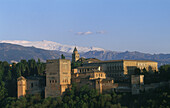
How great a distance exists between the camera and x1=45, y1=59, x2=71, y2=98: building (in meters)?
66.2

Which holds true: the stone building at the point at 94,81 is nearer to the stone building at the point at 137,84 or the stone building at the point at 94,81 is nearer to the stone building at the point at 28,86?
the stone building at the point at 137,84

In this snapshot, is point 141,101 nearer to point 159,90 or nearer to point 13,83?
point 159,90

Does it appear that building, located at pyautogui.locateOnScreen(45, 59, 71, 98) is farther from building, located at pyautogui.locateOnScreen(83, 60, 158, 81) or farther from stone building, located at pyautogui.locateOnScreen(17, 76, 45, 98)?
building, located at pyautogui.locateOnScreen(83, 60, 158, 81)

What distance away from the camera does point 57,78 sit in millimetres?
66688

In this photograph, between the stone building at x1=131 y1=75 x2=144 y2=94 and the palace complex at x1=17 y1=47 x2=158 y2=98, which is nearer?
the stone building at x1=131 y1=75 x2=144 y2=94

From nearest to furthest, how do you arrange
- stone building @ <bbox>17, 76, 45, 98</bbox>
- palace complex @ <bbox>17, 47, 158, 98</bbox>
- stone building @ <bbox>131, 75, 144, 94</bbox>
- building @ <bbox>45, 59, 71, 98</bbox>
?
stone building @ <bbox>131, 75, 144, 94</bbox>
palace complex @ <bbox>17, 47, 158, 98</bbox>
building @ <bbox>45, 59, 71, 98</bbox>
stone building @ <bbox>17, 76, 45, 98</bbox>

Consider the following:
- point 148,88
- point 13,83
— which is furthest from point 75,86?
point 13,83

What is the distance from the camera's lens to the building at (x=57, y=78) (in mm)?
66250

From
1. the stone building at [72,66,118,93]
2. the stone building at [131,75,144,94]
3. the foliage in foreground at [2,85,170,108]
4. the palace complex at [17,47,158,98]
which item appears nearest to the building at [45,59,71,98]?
the palace complex at [17,47,158,98]

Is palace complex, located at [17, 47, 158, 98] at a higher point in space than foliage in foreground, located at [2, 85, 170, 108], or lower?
higher

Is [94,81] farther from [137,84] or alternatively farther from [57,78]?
[137,84]

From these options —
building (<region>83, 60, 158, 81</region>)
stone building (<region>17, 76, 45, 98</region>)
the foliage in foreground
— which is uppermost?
building (<region>83, 60, 158, 81</region>)

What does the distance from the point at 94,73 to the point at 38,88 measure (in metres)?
12.1

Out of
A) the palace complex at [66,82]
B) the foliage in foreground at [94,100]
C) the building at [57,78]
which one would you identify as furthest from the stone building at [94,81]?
the building at [57,78]
